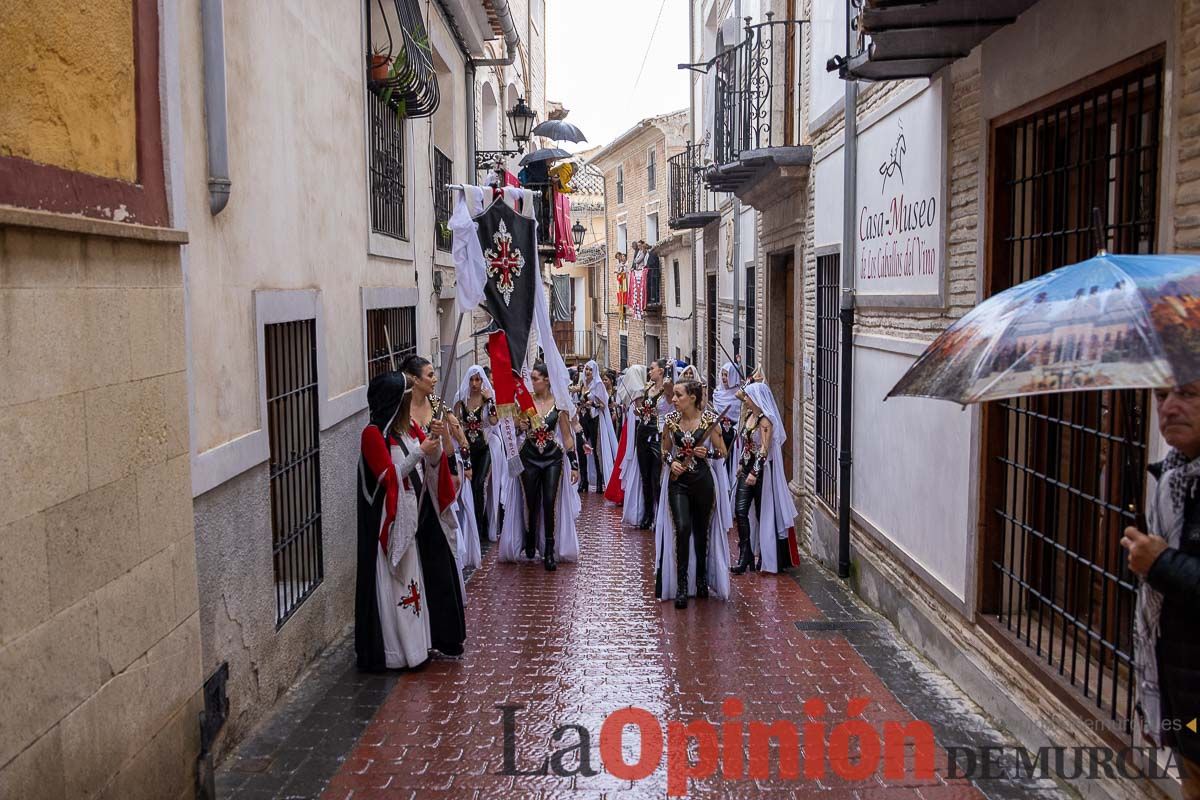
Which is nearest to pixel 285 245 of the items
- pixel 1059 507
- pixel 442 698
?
pixel 442 698

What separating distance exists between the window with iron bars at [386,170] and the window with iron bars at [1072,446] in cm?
569

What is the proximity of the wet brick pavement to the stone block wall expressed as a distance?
3.64 feet

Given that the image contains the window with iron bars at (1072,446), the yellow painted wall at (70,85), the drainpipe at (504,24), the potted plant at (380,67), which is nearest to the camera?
the yellow painted wall at (70,85)

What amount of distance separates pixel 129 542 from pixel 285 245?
302 cm

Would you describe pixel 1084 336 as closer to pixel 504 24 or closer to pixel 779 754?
pixel 779 754

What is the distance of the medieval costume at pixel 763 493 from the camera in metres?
9.90

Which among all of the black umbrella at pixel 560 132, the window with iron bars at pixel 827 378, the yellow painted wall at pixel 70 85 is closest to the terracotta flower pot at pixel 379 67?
the window with iron bars at pixel 827 378

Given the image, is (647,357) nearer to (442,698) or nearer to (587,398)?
(587,398)

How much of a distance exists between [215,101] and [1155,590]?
4698 mm

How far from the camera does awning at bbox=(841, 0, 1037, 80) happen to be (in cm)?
575

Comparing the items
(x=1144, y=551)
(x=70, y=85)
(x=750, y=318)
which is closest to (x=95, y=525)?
(x=70, y=85)

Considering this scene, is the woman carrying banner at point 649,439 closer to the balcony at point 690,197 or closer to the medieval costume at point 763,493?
the medieval costume at point 763,493

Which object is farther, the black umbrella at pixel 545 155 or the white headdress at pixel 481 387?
the black umbrella at pixel 545 155

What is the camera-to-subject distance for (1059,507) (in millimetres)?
5914
